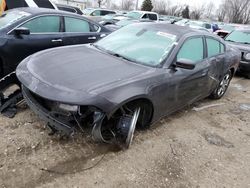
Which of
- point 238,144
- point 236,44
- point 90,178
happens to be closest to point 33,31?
point 90,178

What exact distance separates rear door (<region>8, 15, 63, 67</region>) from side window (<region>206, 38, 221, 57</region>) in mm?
3027

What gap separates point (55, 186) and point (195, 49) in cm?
305

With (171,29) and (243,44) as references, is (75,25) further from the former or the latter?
(243,44)

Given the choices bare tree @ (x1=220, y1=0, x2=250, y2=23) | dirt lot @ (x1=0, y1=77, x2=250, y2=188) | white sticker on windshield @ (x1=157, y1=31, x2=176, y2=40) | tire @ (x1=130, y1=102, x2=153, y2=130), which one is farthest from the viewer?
bare tree @ (x1=220, y1=0, x2=250, y2=23)

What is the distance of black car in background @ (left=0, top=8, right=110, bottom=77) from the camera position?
4855mm

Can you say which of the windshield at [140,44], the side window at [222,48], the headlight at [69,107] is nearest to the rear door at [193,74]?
the windshield at [140,44]

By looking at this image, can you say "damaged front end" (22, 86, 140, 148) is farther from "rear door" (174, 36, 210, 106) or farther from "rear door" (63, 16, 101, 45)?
"rear door" (63, 16, 101, 45)

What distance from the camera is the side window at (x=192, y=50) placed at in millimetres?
4008

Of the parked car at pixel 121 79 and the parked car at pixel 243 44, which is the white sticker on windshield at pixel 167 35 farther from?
the parked car at pixel 243 44

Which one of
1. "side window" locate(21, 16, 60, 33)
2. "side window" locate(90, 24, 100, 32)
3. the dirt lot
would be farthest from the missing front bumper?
"side window" locate(90, 24, 100, 32)

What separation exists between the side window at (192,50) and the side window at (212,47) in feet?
0.87

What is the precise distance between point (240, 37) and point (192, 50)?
5.96 meters

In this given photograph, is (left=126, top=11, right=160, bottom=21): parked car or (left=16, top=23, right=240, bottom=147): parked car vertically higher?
(left=16, top=23, right=240, bottom=147): parked car

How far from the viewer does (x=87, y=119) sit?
3.12 metres
